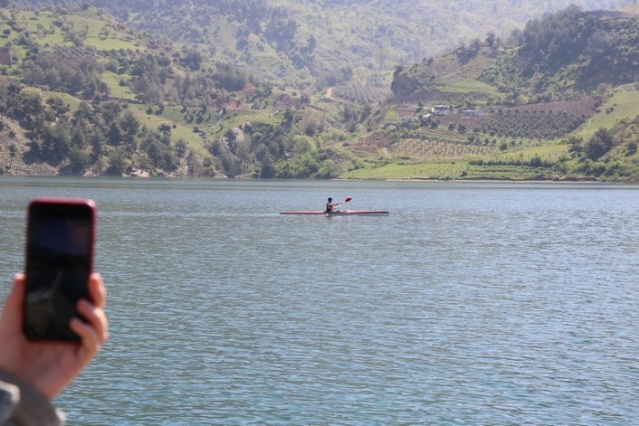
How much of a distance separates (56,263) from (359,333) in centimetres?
4936

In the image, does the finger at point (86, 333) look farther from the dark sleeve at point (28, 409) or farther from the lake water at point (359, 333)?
the lake water at point (359, 333)

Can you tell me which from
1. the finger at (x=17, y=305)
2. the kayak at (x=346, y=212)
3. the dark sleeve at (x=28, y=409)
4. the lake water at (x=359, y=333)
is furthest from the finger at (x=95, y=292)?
the kayak at (x=346, y=212)

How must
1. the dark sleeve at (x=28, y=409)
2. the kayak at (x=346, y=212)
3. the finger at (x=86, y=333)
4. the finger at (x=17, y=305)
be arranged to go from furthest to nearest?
the kayak at (x=346, y=212), the finger at (x=17, y=305), the finger at (x=86, y=333), the dark sleeve at (x=28, y=409)

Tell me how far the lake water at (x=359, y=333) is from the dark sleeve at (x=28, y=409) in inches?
1223

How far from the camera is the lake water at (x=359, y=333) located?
3838 cm

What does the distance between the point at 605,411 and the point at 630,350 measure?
1365cm

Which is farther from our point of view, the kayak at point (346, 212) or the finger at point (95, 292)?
the kayak at point (346, 212)

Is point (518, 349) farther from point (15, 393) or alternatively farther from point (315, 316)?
point (15, 393)

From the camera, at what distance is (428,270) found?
3531 inches

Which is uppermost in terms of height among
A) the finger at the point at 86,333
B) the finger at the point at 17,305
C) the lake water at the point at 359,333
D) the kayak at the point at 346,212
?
the finger at the point at 17,305

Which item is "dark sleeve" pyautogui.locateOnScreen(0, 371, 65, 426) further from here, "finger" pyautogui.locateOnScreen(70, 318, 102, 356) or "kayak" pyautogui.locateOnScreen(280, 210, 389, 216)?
"kayak" pyautogui.locateOnScreen(280, 210, 389, 216)

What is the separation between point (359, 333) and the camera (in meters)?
54.3

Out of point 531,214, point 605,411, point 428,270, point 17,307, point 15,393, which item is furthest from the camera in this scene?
point 531,214

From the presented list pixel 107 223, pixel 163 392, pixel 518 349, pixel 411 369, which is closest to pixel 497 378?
pixel 411 369
